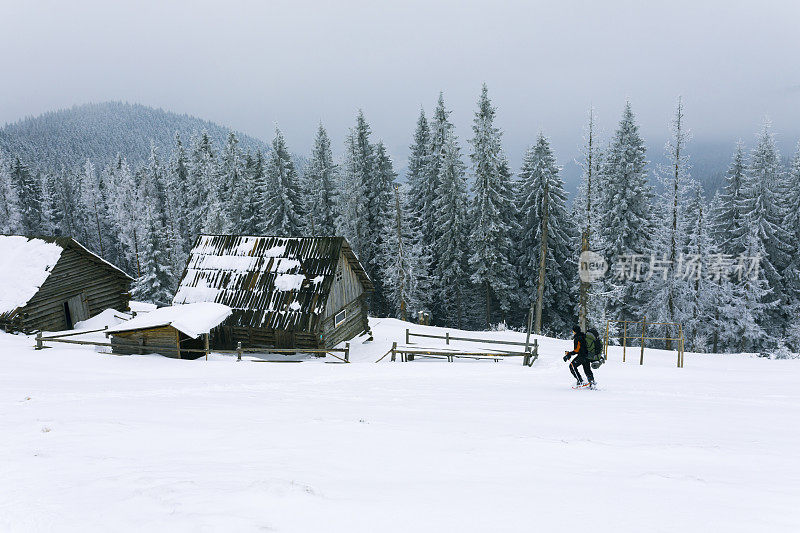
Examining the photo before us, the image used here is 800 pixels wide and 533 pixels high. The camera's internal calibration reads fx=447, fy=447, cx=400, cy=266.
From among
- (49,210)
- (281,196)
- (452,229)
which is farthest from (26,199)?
(452,229)

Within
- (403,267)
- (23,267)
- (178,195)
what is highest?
(178,195)

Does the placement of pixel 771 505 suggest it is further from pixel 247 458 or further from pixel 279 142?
pixel 279 142

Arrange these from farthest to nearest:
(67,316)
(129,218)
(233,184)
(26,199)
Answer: (129,218) → (26,199) → (233,184) → (67,316)

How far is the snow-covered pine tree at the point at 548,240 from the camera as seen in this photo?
138 feet

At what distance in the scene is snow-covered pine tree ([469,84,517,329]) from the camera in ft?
134

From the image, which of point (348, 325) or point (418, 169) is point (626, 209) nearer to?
point (418, 169)

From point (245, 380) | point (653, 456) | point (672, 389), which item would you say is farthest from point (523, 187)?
point (653, 456)

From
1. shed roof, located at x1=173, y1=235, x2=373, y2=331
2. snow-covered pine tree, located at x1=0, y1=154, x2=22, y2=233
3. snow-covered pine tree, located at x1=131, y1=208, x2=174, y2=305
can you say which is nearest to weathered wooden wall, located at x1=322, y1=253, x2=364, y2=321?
shed roof, located at x1=173, y1=235, x2=373, y2=331

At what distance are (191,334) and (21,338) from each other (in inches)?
439

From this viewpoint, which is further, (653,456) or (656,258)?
(656,258)

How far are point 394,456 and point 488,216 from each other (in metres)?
36.0

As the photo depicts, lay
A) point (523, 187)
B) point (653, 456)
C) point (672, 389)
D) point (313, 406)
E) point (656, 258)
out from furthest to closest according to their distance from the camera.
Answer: point (523, 187) → point (656, 258) → point (672, 389) → point (313, 406) → point (653, 456)

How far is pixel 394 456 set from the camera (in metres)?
6.79

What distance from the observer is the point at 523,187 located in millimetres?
43938
